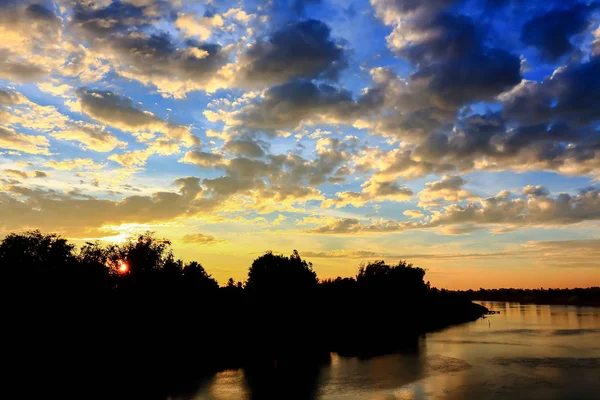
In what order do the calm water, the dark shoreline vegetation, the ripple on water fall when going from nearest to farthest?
the calm water
the dark shoreline vegetation
the ripple on water

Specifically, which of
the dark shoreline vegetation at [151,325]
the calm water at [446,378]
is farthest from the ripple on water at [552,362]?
the dark shoreline vegetation at [151,325]

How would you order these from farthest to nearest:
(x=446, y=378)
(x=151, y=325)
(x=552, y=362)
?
1. (x=151, y=325)
2. (x=552, y=362)
3. (x=446, y=378)

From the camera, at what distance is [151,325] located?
66125mm

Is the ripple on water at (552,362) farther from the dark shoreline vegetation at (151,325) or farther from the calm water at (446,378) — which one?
the dark shoreline vegetation at (151,325)

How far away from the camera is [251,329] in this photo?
82.4 m

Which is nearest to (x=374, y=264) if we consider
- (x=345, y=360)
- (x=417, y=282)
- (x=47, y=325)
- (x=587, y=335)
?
(x=417, y=282)

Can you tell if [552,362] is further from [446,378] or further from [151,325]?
[151,325]

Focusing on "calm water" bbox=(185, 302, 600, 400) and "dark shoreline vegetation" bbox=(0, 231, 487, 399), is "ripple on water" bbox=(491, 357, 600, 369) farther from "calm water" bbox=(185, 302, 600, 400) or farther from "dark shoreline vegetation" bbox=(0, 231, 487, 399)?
"dark shoreline vegetation" bbox=(0, 231, 487, 399)

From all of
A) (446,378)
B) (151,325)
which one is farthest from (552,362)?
(151,325)

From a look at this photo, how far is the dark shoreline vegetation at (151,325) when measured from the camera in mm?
47322

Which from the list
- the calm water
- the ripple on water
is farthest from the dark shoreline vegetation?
the ripple on water

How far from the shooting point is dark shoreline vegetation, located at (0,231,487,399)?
47322mm

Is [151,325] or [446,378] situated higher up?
[151,325]

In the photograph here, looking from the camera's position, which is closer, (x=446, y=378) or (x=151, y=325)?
(x=446, y=378)
